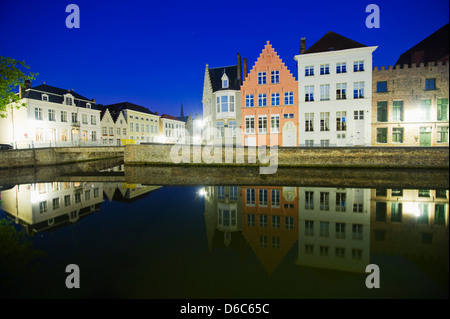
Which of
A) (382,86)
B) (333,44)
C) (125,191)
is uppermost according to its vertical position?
(333,44)

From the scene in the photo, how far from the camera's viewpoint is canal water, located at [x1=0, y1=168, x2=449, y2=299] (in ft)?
10.9

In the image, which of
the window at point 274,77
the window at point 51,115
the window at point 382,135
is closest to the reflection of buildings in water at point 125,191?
the window at point 274,77

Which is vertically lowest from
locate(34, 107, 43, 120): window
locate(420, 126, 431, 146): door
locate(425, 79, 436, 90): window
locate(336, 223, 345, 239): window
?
locate(336, 223, 345, 239): window

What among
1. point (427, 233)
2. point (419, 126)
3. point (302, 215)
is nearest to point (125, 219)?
point (302, 215)

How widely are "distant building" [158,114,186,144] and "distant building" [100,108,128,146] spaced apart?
1133 centimetres

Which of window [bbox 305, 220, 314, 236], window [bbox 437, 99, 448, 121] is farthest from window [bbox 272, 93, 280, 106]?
window [bbox 305, 220, 314, 236]

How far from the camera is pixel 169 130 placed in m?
57.1

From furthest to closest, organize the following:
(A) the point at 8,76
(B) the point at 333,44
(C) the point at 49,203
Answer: (B) the point at 333,44, (A) the point at 8,76, (C) the point at 49,203

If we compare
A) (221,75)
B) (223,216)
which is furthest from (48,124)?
(223,216)

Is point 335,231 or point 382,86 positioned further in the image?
point 382,86

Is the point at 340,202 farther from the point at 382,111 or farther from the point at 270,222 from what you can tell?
the point at 382,111

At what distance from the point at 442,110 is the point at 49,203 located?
31638 mm

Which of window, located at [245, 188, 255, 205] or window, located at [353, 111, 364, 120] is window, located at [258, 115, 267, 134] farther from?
window, located at [245, 188, 255, 205]
